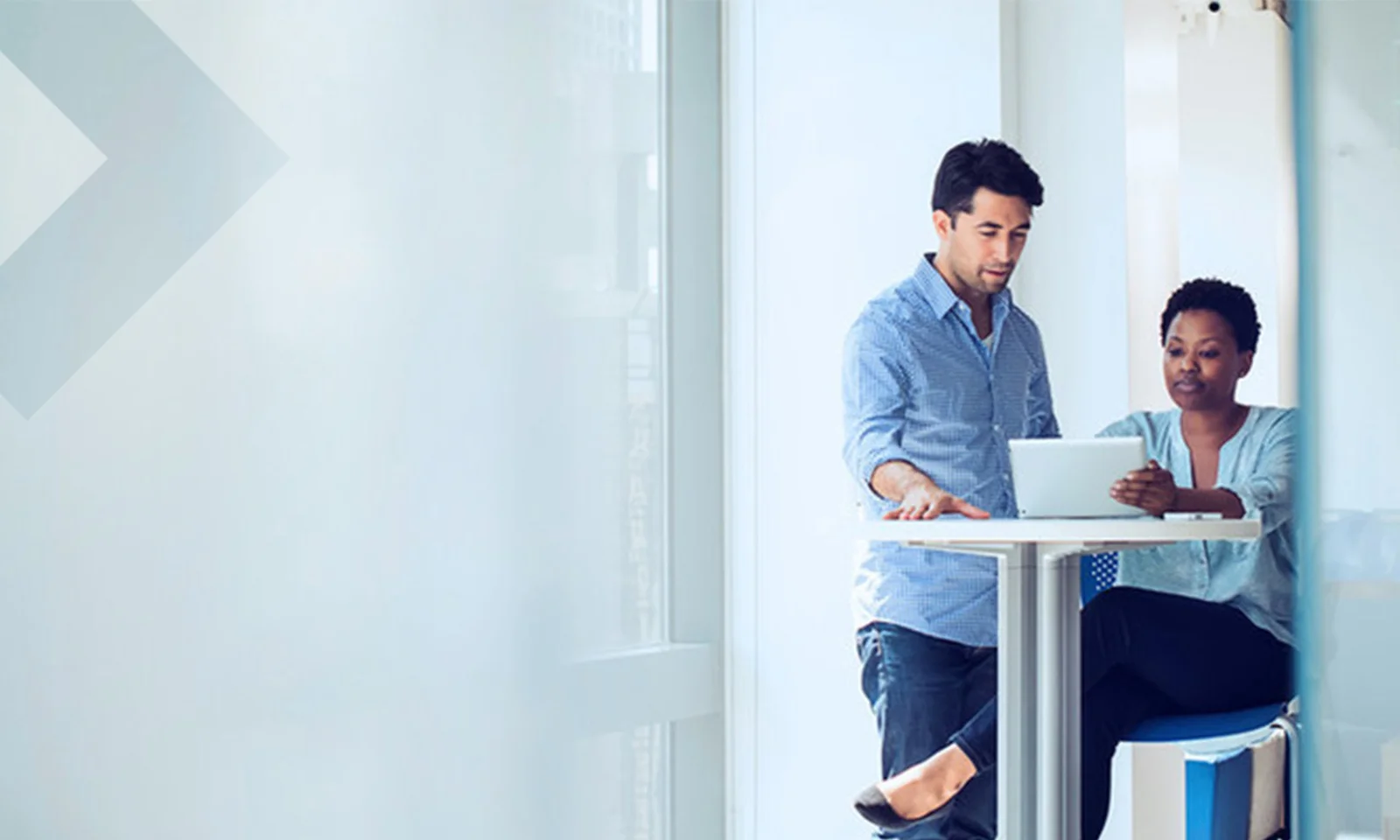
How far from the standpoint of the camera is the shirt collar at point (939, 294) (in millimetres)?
2600

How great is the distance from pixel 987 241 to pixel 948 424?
13.1 inches

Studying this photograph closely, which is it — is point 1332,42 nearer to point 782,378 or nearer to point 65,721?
point 65,721

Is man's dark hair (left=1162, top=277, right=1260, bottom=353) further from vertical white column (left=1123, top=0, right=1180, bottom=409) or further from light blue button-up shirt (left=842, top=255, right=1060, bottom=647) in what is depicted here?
light blue button-up shirt (left=842, top=255, right=1060, bottom=647)

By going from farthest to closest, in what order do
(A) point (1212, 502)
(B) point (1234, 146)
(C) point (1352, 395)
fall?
(B) point (1234, 146) → (A) point (1212, 502) → (C) point (1352, 395)

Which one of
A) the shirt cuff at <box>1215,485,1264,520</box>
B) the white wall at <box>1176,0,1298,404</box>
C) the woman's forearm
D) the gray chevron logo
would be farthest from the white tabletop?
the gray chevron logo

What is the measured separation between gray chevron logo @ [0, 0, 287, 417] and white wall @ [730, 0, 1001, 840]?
1405 millimetres

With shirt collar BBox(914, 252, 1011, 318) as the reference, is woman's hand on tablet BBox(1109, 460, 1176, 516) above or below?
below

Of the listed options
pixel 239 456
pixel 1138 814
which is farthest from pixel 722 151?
pixel 1138 814

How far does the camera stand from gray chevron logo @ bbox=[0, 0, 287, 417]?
2.30 metres

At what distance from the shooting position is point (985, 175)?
2.57 m

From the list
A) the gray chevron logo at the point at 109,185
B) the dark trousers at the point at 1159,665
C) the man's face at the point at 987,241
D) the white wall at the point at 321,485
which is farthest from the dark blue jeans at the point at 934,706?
the gray chevron logo at the point at 109,185

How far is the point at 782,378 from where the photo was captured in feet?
11.7

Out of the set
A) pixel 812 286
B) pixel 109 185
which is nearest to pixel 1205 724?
pixel 812 286

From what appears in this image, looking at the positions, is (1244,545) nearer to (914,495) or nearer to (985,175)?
(914,495)
